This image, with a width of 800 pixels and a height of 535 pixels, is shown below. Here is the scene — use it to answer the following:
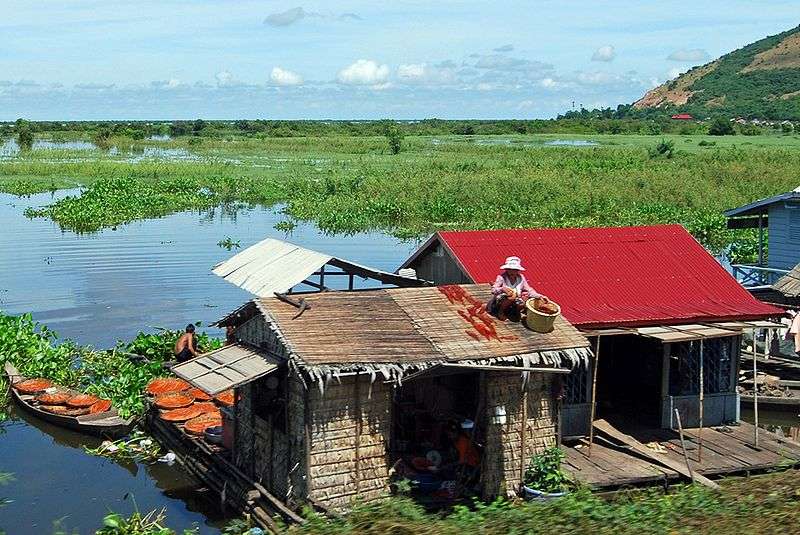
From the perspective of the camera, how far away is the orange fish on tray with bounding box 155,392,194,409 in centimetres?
1380

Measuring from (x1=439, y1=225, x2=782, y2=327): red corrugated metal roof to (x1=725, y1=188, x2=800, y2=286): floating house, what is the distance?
4.77 m

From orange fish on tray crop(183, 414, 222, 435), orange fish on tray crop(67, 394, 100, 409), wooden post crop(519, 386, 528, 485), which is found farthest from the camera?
orange fish on tray crop(67, 394, 100, 409)

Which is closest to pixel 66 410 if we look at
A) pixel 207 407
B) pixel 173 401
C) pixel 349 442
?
pixel 173 401

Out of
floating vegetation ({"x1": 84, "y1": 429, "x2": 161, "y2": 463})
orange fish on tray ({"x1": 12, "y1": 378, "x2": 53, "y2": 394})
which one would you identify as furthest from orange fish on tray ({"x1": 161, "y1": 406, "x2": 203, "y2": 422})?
orange fish on tray ({"x1": 12, "y1": 378, "x2": 53, "y2": 394})

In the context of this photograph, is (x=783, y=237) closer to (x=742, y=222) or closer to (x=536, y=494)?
(x=742, y=222)

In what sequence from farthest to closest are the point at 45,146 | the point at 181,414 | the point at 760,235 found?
the point at 45,146 → the point at 760,235 → the point at 181,414

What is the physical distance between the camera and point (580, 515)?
6.95m

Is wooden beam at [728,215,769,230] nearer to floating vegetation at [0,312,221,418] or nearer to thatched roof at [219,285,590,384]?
thatched roof at [219,285,590,384]

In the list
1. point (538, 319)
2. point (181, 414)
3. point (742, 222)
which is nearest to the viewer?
point (538, 319)

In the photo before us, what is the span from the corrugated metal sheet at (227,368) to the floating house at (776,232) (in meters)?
11.0

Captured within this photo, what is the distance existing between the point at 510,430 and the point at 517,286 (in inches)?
66.4

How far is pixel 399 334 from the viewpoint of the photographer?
35.2 feet

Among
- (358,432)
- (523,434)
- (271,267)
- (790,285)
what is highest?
(271,267)

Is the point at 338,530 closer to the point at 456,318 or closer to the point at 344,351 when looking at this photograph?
the point at 344,351
